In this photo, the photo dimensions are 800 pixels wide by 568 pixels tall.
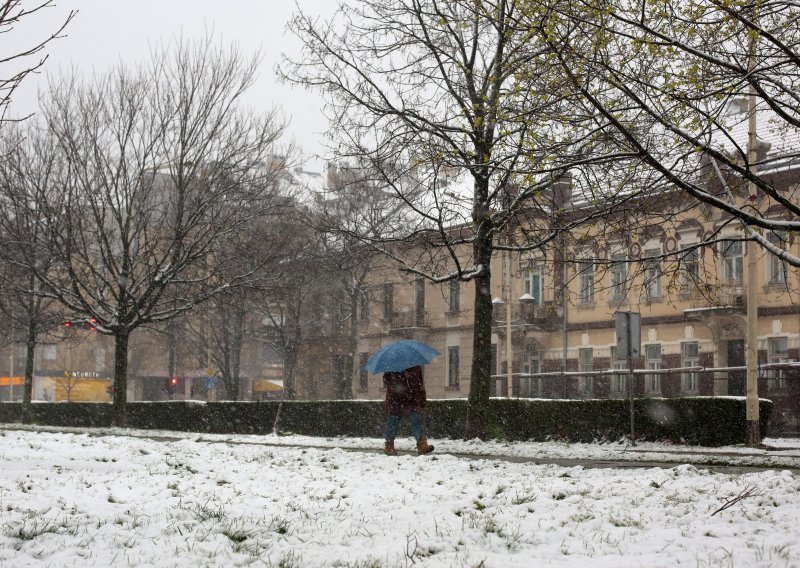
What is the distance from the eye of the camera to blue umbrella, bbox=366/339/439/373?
1481 centimetres

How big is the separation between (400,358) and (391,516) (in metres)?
7.55

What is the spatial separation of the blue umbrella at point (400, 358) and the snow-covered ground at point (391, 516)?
9.78 ft

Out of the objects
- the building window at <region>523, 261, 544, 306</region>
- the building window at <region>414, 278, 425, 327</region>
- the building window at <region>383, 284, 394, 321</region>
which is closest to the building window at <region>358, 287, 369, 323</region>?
the building window at <region>383, 284, 394, 321</region>

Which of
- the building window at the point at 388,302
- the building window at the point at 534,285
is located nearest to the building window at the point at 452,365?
the building window at the point at 388,302

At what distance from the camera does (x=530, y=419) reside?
2083 centimetres

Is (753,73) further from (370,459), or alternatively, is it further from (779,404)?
(779,404)

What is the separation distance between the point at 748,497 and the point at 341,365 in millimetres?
37211

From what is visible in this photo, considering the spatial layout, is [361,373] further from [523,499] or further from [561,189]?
[523,499]

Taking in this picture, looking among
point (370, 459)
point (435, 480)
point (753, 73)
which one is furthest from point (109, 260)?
point (753, 73)

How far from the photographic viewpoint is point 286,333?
142 ft

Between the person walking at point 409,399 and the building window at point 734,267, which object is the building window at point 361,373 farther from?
the person walking at point 409,399

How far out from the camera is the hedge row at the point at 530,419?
19.0m

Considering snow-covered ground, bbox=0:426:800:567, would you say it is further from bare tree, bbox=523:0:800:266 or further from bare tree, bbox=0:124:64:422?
bare tree, bbox=0:124:64:422

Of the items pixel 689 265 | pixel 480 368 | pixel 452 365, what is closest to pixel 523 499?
pixel 689 265
